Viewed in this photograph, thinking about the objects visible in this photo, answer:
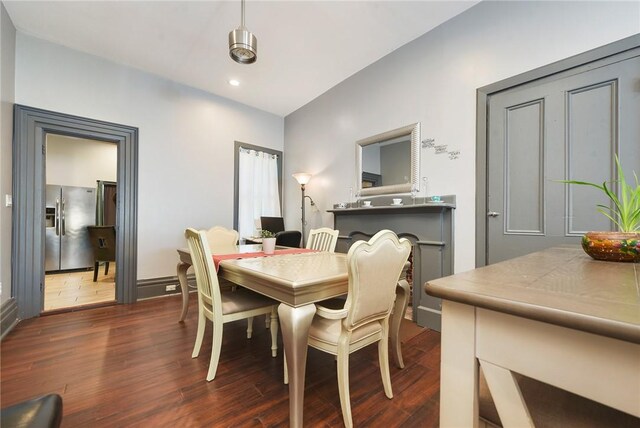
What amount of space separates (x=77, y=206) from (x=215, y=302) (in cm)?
540

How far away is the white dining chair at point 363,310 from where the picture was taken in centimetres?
126

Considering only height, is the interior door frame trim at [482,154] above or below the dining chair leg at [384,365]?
above

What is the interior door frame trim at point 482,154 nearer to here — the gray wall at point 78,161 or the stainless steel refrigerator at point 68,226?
the gray wall at point 78,161

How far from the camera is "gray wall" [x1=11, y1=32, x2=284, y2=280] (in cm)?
286

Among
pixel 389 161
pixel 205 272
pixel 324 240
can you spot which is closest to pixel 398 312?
pixel 324 240

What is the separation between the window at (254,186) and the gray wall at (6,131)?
2.35m

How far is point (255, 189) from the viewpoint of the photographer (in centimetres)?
448

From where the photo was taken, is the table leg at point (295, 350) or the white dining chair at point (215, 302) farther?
the white dining chair at point (215, 302)

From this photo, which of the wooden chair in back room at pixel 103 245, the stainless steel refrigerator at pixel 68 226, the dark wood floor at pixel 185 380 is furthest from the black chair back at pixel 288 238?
the stainless steel refrigerator at pixel 68 226

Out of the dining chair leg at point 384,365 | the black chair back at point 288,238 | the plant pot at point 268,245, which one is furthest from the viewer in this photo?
the black chair back at point 288,238

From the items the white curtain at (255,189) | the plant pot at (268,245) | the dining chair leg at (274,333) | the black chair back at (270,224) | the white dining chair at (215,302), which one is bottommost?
the dining chair leg at (274,333)

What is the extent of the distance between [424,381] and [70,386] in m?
2.19

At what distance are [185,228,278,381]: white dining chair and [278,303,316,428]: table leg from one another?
2.15ft

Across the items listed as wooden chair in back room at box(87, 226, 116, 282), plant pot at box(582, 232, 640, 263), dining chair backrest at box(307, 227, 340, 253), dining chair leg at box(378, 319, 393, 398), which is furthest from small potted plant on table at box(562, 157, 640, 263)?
wooden chair in back room at box(87, 226, 116, 282)
